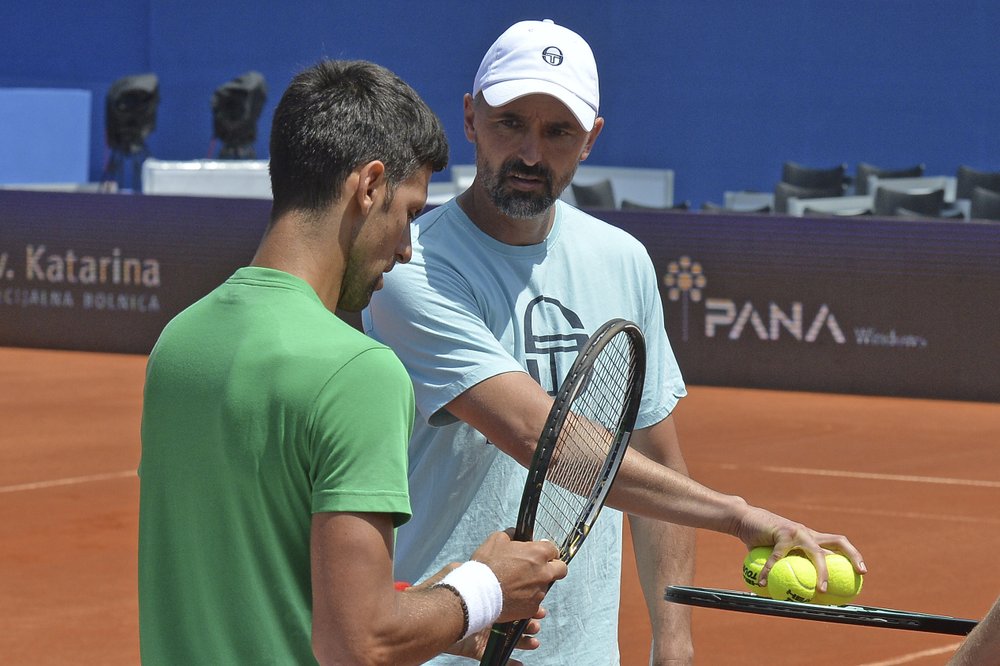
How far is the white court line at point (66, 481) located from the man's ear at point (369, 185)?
764cm

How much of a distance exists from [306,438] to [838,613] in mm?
1114

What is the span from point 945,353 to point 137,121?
14.6m

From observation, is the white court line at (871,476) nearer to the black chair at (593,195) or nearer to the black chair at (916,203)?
the black chair at (916,203)

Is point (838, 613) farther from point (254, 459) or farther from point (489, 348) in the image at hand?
point (254, 459)

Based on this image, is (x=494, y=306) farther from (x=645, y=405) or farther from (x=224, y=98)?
(x=224, y=98)

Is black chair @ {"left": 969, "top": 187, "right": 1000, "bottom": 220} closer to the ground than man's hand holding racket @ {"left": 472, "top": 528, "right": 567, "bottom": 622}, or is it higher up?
closer to the ground

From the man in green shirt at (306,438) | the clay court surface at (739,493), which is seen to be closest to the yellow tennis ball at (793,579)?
the man in green shirt at (306,438)

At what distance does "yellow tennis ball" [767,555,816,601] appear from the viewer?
8.73 ft

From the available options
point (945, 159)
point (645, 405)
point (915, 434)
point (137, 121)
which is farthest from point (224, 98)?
point (645, 405)

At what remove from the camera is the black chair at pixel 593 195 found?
53.6 ft

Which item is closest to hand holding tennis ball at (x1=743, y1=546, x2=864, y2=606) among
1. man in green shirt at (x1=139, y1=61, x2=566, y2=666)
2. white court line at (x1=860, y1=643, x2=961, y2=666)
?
man in green shirt at (x1=139, y1=61, x2=566, y2=666)

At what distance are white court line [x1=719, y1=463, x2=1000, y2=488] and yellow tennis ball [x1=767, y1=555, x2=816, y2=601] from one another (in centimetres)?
724

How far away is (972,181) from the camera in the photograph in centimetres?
1912

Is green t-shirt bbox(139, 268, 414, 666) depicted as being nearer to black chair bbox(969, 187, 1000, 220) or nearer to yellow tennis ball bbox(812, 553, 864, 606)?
yellow tennis ball bbox(812, 553, 864, 606)
